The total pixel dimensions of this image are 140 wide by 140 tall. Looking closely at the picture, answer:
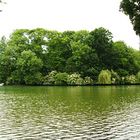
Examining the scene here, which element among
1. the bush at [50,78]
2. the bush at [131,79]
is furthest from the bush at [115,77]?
the bush at [50,78]

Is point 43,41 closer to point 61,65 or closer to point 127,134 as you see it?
point 61,65

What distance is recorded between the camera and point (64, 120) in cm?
3319

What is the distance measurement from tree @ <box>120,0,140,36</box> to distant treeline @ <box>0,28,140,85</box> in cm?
7414

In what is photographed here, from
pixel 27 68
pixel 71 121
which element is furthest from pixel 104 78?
pixel 71 121

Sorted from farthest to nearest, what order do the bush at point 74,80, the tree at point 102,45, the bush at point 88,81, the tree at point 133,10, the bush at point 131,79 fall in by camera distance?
the tree at point 102,45, the bush at point 131,79, the bush at point 88,81, the bush at point 74,80, the tree at point 133,10

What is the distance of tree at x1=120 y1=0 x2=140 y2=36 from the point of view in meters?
20.1

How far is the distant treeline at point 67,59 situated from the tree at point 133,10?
74138 mm

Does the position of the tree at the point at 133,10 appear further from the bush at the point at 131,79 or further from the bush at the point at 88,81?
the bush at the point at 131,79

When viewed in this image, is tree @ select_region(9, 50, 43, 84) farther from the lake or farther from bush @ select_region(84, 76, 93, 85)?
the lake

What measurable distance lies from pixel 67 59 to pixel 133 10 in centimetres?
8524

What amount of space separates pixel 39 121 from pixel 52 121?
1044 mm

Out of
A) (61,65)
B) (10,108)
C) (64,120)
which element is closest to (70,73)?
(61,65)

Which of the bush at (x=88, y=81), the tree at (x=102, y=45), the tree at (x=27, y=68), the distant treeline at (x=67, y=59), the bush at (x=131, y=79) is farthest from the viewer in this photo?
the tree at (x=102, y=45)

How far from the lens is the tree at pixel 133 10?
65.9 ft
